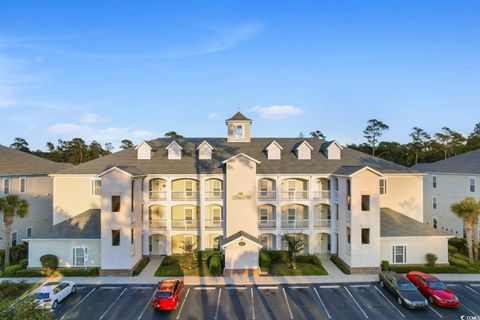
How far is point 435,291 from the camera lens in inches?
784

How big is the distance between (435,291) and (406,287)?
172 cm

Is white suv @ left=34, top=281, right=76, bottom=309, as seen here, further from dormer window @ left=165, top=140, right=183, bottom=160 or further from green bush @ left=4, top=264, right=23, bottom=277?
dormer window @ left=165, top=140, right=183, bottom=160

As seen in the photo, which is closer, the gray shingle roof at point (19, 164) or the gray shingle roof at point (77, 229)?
the gray shingle roof at point (77, 229)

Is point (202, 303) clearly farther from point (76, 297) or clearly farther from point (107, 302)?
point (76, 297)

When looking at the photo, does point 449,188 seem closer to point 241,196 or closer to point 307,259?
point 307,259

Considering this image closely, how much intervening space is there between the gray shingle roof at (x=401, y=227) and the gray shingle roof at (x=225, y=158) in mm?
4991

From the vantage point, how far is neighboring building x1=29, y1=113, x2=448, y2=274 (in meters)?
26.4

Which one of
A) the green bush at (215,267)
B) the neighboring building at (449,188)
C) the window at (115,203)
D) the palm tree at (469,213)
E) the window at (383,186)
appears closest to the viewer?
the green bush at (215,267)

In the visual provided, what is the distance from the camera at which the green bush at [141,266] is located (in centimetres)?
2595

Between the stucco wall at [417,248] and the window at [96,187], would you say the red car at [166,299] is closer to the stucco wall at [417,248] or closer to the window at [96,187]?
the window at [96,187]

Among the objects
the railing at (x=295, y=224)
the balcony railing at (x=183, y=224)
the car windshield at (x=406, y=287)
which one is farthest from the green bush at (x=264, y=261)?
the car windshield at (x=406, y=287)

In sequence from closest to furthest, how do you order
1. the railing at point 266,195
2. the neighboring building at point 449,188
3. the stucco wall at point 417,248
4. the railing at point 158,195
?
the stucco wall at point 417,248 → the railing at point 158,195 → the railing at point 266,195 → the neighboring building at point 449,188

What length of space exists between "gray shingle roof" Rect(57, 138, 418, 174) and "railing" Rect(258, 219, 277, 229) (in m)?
5.12

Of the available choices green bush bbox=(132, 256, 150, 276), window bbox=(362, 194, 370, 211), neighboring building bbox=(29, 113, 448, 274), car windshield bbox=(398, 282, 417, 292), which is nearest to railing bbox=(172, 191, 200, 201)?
neighboring building bbox=(29, 113, 448, 274)
